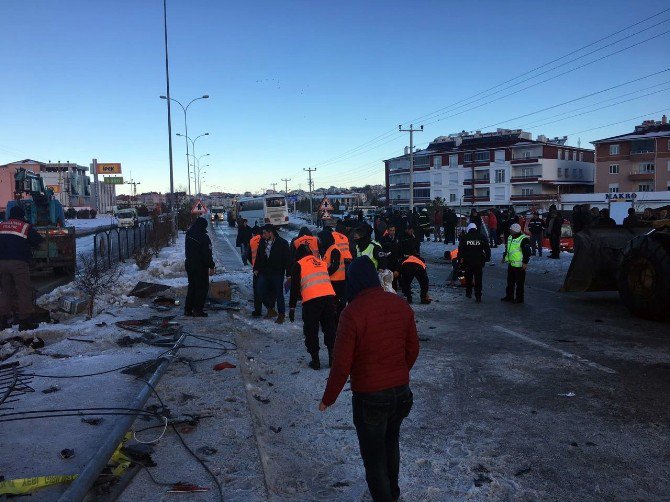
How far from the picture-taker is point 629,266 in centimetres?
984

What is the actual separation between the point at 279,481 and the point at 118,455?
49.7 inches

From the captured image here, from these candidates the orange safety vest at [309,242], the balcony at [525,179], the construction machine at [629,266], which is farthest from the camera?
the balcony at [525,179]

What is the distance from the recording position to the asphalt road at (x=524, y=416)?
410 centimetres

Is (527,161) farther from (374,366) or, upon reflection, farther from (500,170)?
(374,366)

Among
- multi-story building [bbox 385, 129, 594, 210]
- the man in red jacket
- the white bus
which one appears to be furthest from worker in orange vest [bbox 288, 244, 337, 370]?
multi-story building [bbox 385, 129, 594, 210]

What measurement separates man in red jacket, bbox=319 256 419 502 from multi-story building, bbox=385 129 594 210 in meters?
63.9

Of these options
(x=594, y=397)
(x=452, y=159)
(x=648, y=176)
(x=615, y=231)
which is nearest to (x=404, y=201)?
(x=452, y=159)

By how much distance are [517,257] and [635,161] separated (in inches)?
2125

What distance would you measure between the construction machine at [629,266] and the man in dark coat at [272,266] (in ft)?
20.2

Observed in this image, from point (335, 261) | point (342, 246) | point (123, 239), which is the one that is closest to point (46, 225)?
point (123, 239)

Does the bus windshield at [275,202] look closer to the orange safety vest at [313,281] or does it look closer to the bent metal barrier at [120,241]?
the bent metal barrier at [120,241]

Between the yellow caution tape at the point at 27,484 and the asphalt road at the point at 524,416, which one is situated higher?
the yellow caution tape at the point at 27,484

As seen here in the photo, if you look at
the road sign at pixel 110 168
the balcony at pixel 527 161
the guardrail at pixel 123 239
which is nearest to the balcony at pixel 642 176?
the balcony at pixel 527 161

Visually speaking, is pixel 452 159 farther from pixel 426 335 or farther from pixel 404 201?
pixel 426 335
